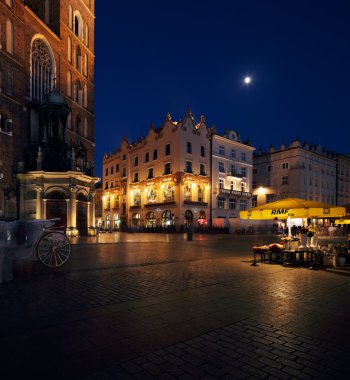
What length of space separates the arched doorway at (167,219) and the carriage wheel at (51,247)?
118 ft

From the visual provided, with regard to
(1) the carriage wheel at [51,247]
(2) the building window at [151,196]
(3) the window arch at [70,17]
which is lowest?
(1) the carriage wheel at [51,247]

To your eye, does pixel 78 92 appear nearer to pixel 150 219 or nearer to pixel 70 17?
pixel 70 17

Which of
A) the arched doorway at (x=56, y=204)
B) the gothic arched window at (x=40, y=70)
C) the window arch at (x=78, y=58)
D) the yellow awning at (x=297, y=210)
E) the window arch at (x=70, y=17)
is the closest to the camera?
the yellow awning at (x=297, y=210)

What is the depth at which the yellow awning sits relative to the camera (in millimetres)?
11510

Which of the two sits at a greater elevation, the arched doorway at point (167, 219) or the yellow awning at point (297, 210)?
the yellow awning at point (297, 210)

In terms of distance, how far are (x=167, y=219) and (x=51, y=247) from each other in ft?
125

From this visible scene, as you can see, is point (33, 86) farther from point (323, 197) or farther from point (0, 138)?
point (323, 197)

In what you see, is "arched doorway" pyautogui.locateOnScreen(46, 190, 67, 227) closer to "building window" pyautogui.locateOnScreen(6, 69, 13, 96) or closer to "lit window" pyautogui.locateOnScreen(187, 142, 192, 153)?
"building window" pyautogui.locateOnScreen(6, 69, 13, 96)

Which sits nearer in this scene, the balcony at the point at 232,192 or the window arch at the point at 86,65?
the window arch at the point at 86,65

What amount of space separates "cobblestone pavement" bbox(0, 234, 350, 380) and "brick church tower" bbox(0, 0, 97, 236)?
60.8 ft

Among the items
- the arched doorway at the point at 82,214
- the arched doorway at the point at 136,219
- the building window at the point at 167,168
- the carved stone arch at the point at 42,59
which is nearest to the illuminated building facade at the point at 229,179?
the building window at the point at 167,168

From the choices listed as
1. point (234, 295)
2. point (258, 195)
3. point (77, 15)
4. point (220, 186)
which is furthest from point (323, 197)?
point (234, 295)

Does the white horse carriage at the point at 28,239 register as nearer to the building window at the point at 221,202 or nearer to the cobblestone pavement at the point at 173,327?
the cobblestone pavement at the point at 173,327

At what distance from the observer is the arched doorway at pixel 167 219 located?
46997mm
